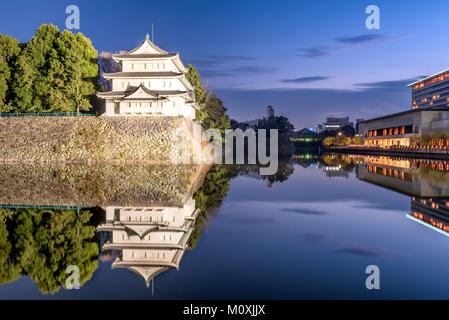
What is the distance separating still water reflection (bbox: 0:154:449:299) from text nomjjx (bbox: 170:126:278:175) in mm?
16462

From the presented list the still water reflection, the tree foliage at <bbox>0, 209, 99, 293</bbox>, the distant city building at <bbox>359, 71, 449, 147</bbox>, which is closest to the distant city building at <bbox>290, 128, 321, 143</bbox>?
the distant city building at <bbox>359, 71, 449, 147</bbox>

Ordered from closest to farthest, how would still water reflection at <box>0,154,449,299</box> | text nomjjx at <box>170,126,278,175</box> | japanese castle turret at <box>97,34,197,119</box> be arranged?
still water reflection at <box>0,154,449,299</box> < text nomjjx at <box>170,126,278,175</box> < japanese castle turret at <box>97,34,197,119</box>

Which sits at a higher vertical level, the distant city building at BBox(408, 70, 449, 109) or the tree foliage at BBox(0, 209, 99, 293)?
the distant city building at BBox(408, 70, 449, 109)

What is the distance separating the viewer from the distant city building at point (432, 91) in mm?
102875

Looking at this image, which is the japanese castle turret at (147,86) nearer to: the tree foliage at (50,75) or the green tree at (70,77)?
the green tree at (70,77)

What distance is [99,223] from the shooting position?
36.7 feet

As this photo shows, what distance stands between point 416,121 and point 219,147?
3620 cm

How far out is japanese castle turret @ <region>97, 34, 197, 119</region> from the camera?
1502 inches

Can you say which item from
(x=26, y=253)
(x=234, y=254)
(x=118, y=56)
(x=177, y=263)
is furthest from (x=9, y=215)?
(x=118, y=56)

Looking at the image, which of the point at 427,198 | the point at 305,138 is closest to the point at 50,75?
the point at 427,198

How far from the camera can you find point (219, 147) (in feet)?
191
